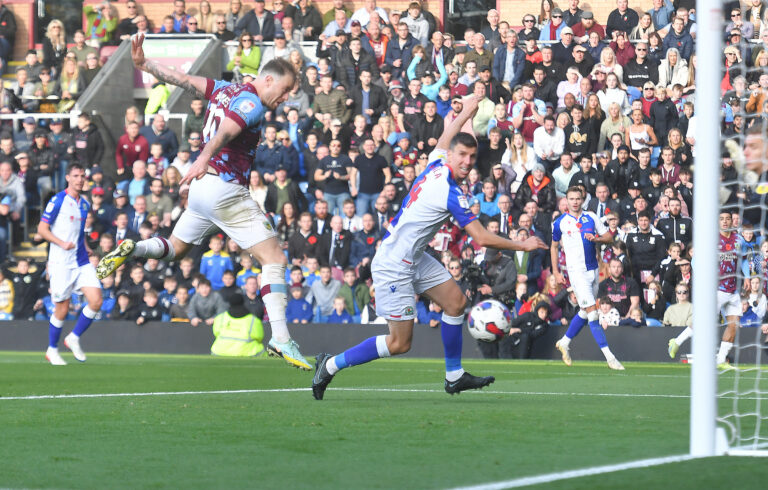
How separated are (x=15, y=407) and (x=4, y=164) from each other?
16.0m

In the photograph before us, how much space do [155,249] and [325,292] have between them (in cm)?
1036

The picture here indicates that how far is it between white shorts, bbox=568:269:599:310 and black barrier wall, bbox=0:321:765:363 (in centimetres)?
197

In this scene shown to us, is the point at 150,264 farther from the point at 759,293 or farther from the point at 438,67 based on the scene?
the point at 759,293

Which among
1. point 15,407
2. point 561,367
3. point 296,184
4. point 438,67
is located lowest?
point 561,367

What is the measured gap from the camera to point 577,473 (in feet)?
17.5

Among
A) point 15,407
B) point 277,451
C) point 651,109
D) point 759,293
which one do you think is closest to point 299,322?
point 651,109

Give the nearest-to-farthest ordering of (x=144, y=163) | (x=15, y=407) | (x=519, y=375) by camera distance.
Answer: (x=15, y=407) < (x=519, y=375) < (x=144, y=163)

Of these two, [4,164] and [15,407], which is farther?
[4,164]

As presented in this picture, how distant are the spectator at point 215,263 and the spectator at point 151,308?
95cm

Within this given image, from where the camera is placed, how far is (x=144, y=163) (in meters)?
23.7

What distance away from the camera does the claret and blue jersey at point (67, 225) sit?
15.6m

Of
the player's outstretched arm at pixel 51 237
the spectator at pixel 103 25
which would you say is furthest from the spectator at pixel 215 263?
the spectator at pixel 103 25

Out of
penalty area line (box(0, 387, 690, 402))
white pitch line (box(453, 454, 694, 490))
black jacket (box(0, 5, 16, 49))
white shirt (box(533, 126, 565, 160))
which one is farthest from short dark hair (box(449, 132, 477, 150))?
black jacket (box(0, 5, 16, 49))

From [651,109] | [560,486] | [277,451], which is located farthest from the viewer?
[651,109]
